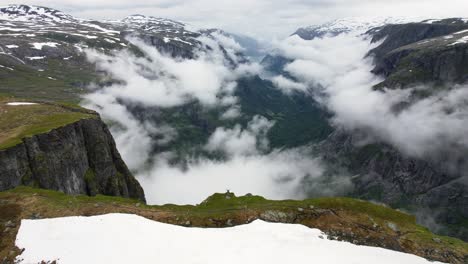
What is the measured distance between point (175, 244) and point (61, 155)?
6191cm

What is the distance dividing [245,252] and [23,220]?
26.0 metres

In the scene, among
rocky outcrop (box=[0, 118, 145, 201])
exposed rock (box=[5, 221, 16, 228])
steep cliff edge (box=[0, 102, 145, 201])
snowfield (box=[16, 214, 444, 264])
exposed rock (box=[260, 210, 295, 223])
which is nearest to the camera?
snowfield (box=[16, 214, 444, 264])

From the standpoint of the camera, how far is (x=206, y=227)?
139 feet

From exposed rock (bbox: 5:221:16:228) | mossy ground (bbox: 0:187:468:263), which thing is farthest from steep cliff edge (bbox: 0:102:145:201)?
exposed rock (bbox: 5:221:16:228)

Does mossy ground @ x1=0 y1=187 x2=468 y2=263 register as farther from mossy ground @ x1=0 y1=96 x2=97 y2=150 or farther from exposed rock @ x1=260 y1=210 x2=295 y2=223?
mossy ground @ x1=0 y1=96 x2=97 y2=150

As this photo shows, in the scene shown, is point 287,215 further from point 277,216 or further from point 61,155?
point 61,155

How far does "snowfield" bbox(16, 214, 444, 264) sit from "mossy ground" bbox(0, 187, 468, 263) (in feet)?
6.42

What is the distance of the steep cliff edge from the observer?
243 ft

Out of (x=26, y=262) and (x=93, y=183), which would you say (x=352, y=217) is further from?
(x=93, y=183)

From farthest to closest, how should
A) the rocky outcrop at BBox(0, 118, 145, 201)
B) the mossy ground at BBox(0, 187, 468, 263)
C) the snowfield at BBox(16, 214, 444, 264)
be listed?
the rocky outcrop at BBox(0, 118, 145, 201), the mossy ground at BBox(0, 187, 468, 263), the snowfield at BBox(16, 214, 444, 264)

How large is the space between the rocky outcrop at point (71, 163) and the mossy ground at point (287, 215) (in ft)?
80.1

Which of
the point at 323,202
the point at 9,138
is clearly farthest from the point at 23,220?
the point at 9,138

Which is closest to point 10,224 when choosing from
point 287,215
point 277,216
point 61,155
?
point 277,216

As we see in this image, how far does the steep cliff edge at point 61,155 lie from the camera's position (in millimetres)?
73956
